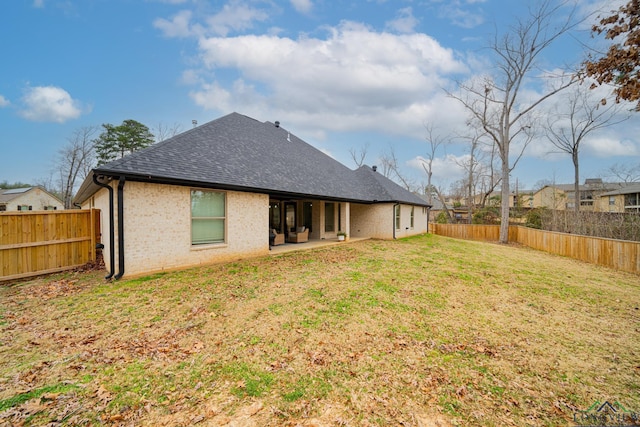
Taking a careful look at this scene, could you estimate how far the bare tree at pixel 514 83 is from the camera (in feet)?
54.6

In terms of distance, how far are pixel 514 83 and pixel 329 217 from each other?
1809 centimetres

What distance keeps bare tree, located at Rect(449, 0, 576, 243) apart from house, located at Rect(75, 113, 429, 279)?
14.6 metres

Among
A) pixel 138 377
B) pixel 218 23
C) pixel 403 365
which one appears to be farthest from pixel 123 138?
pixel 403 365

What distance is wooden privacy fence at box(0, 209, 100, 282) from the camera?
659 centimetres

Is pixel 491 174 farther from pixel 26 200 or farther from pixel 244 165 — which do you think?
pixel 26 200

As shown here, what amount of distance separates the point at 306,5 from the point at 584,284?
15.2 meters

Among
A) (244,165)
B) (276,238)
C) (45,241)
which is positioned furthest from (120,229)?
(276,238)

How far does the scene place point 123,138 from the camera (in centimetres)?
2923

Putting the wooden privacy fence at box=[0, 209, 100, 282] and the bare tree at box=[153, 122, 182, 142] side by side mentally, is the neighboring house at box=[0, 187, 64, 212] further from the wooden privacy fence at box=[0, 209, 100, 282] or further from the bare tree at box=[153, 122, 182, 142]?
the wooden privacy fence at box=[0, 209, 100, 282]

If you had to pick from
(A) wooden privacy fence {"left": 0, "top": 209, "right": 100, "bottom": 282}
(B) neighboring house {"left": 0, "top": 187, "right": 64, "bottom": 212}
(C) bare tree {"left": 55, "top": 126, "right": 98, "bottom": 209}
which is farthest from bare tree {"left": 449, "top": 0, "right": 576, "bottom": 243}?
(B) neighboring house {"left": 0, "top": 187, "right": 64, "bottom": 212}

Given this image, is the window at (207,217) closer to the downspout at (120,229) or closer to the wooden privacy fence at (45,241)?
the downspout at (120,229)

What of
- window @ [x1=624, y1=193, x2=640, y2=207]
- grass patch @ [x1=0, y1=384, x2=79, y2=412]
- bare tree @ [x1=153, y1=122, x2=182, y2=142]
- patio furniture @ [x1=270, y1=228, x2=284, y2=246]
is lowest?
grass patch @ [x1=0, y1=384, x2=79, y2=412]

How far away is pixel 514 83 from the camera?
19.2m

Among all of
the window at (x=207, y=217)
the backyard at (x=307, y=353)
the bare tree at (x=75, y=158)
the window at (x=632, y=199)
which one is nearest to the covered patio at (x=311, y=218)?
the window at (x=207, y=217)
